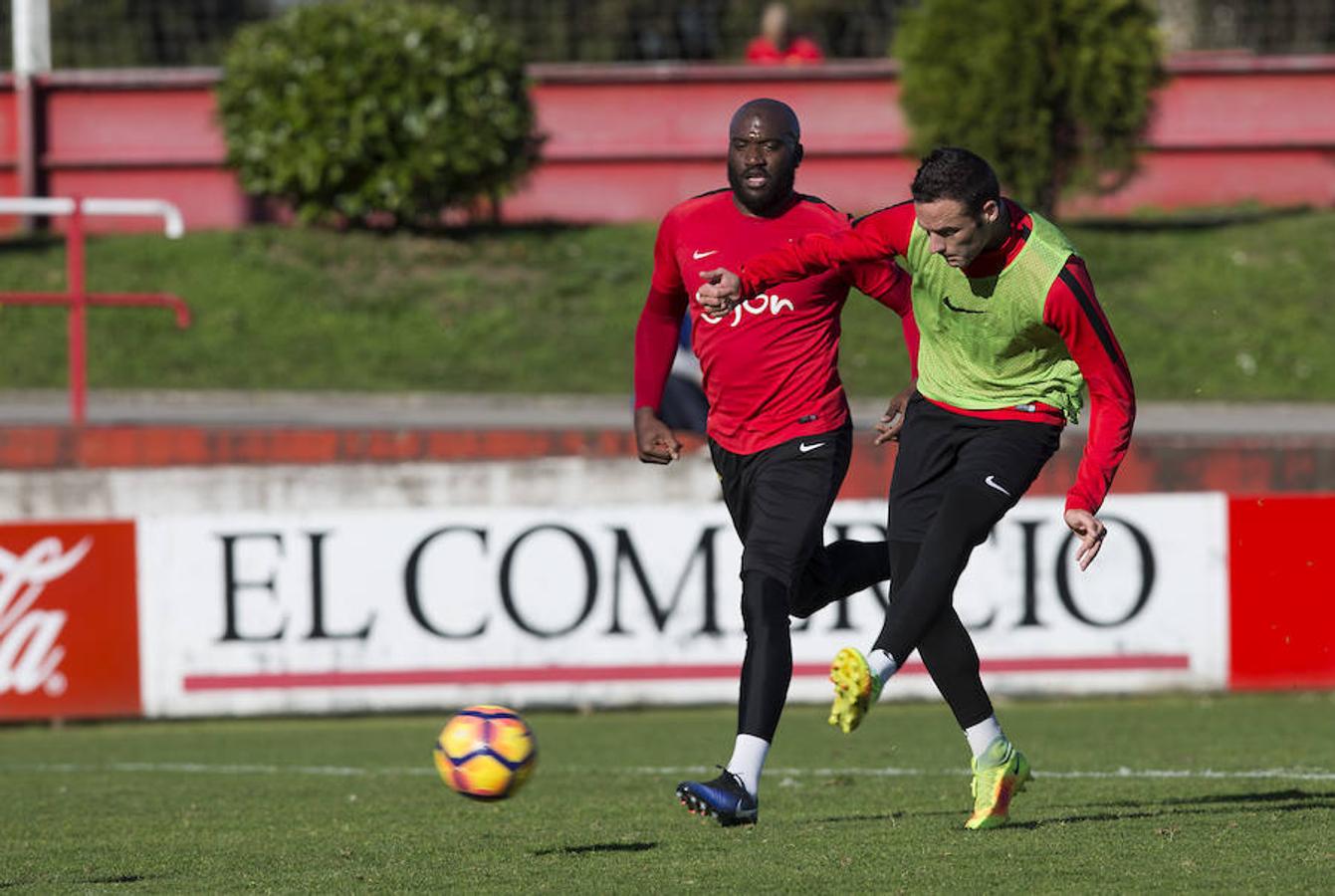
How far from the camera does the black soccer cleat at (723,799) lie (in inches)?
254

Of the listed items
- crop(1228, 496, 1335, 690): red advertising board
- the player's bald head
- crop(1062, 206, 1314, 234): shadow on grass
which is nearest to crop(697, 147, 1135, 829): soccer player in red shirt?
the player's bald head

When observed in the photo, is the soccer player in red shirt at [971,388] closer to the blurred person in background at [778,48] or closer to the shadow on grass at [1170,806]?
the shadow on grass at [1170,806]

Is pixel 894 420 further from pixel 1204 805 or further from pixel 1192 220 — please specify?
pixel 1192 220

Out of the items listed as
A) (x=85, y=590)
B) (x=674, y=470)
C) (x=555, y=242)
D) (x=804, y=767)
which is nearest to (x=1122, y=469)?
(x=674, y=470)

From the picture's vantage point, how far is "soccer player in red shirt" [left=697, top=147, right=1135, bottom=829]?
6.31m

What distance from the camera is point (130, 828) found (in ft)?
24.8

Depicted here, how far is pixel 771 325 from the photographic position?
701 centimetres

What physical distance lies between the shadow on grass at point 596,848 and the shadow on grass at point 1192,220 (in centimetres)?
1652

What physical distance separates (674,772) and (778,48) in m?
15.1

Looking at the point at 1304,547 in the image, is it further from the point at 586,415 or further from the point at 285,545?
the point at 586,415

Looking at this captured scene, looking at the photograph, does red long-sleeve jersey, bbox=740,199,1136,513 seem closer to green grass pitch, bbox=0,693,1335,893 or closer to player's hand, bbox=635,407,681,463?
player's hand, bbox=635,407,681,463

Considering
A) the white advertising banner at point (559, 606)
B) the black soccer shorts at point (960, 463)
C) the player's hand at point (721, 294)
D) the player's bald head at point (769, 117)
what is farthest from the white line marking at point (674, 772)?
the player's bald head at point (769, 117)

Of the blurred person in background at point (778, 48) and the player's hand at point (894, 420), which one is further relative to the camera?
the blurred person in background at point (778, 48)

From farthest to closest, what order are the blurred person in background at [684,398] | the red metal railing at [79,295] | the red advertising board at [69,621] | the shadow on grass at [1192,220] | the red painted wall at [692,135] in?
the red painted wall at [692,135], the shadow on grass at [1192,220], the blurred person in background at [684,398], the red metal railing at [79,295], the red advertising board at [69,621]
